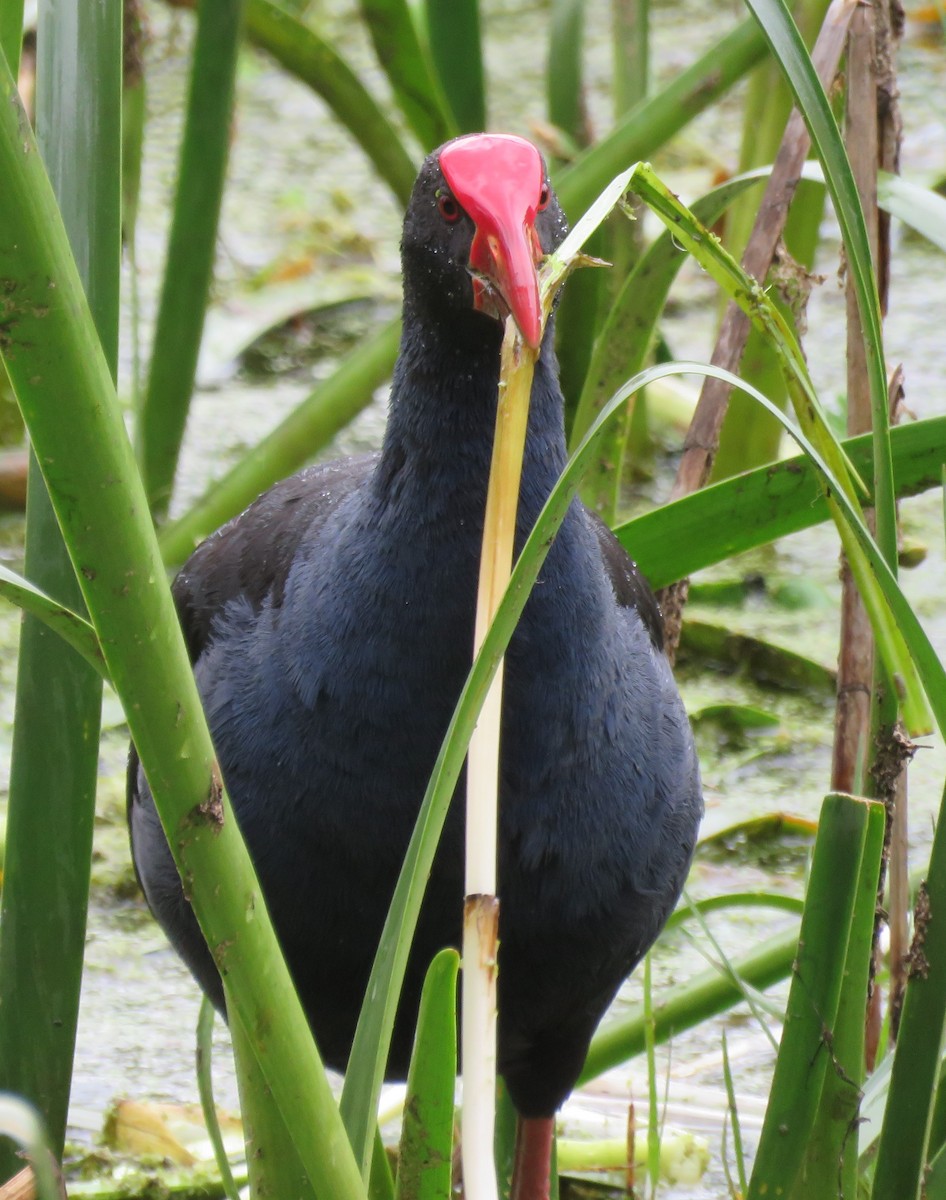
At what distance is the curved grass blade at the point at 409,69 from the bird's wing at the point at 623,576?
3.01 feet

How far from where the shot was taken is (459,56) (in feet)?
6.67

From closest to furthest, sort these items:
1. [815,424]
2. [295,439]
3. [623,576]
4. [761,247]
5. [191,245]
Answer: [815,424], [623,576], [761,247], [191,245], [295,439]

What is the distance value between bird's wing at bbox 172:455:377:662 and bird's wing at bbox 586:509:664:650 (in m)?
0.20

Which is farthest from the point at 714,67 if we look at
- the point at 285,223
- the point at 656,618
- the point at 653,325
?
the point at 285,223

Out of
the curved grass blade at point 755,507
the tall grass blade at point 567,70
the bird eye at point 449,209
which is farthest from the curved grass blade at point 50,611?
the tall grass blade at point 567,70

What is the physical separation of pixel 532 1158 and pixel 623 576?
519mm

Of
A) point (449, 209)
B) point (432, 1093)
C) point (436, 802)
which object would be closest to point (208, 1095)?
point (432, 1093)

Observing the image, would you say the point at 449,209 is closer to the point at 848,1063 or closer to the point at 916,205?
the point at 916,205

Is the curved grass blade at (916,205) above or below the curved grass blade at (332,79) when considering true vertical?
below

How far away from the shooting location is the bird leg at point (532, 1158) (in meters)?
1.44

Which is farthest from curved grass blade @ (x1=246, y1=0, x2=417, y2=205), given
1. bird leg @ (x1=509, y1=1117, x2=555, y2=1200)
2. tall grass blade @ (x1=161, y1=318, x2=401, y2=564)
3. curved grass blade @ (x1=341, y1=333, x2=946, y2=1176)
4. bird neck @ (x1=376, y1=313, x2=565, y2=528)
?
curved grass blade @ (x1=341, y1=333, x2=946, y2=1176)

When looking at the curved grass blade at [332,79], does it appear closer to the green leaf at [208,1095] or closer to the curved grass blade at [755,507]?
the curved grass blade at [755,507]

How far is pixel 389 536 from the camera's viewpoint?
1123mm

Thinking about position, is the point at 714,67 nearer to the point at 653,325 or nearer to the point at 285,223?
the point at 653,325
